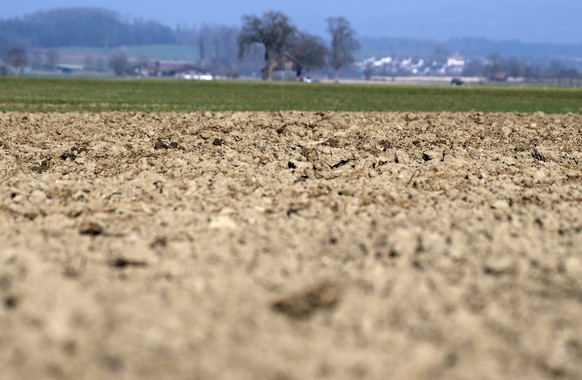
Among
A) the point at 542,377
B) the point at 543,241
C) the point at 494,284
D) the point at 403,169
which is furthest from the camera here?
the point at 403,169

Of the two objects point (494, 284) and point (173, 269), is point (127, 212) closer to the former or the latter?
point (173, 269)

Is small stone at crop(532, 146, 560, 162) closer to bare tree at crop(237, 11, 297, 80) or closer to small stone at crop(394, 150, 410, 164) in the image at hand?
small stone at crop(394, 150, 410, 164)

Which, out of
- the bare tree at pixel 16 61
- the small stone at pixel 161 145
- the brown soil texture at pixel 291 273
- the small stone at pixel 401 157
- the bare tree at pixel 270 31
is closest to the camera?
the brown soil texture at pixel 291 273

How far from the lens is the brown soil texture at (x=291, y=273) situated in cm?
521

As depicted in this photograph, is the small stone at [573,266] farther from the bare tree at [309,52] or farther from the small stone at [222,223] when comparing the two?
the bare tree at [309,52]

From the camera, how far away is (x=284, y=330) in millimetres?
5566


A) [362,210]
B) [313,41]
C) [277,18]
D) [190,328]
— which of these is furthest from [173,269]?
[313,41]

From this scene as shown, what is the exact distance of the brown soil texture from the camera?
17.1 ft

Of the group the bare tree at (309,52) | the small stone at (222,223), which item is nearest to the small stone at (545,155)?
the small stone at (222,223)

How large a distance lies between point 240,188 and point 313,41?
5872 inches

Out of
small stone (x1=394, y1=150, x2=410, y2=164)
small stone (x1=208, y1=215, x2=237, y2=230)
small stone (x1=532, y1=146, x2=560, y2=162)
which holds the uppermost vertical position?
small stone (x1=208, y1=215, x2=237, y2=230)

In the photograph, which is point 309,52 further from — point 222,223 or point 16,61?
point 222,223

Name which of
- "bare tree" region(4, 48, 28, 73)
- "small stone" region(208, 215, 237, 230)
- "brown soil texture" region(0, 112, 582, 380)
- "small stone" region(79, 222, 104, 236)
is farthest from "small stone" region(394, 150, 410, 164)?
"bare tree" region(4, 48, 28, 73)

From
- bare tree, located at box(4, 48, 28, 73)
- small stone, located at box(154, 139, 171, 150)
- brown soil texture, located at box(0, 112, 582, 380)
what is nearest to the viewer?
brown soil texture, located at box(0, 112, 582, 380)
